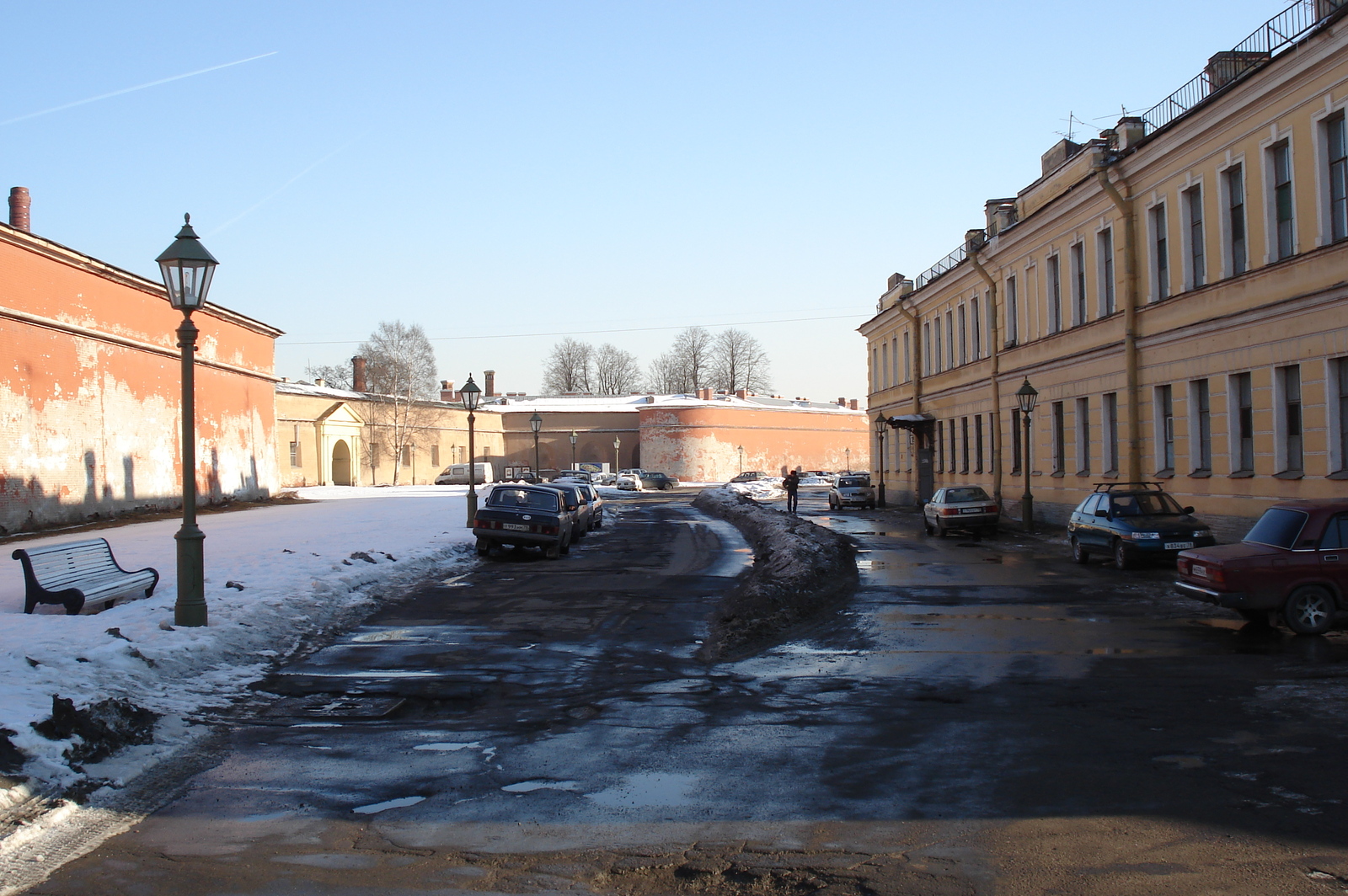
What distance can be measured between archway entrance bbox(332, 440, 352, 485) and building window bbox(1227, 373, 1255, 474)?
58.5m

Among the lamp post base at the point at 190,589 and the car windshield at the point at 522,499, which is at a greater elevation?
the car windshield at the point at 522,499

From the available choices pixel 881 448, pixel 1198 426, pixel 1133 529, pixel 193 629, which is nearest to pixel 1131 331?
pixel 1198 426

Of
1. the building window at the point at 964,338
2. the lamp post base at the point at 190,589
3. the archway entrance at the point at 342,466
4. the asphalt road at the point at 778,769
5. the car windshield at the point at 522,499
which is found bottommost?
the asphalt road at the point at 778,769

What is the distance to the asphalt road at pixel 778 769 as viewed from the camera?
478 centimetres

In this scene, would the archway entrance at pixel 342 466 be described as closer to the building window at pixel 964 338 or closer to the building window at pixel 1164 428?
the building window at pixel 964 338

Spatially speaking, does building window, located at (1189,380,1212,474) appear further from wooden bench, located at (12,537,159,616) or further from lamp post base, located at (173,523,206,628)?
wooden bench, located at (12,537,159,616)

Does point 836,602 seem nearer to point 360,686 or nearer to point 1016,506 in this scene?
point 360,686

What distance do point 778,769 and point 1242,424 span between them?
738 inches

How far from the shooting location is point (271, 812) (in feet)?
18.7

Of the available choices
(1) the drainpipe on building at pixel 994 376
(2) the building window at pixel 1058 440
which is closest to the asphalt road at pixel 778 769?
(2) the building window at pixel 1058 440

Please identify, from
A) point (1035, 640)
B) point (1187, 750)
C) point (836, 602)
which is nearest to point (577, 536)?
point (836, 602)

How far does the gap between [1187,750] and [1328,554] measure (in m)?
5.83

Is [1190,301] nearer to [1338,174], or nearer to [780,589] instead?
[1338,174]

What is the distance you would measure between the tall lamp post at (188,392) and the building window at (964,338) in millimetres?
31842
